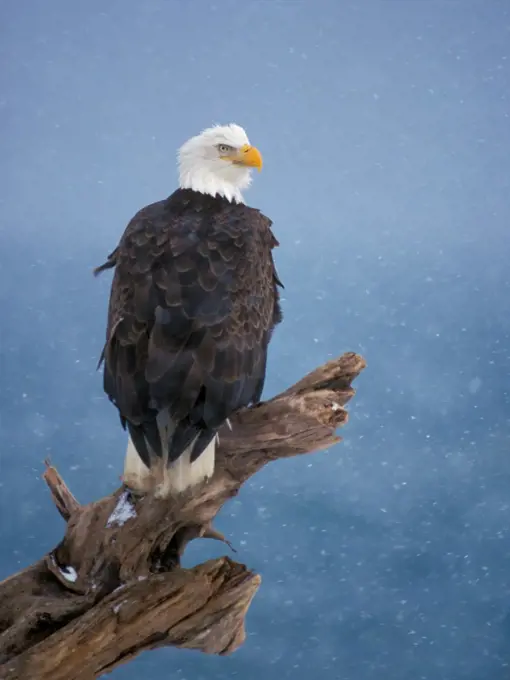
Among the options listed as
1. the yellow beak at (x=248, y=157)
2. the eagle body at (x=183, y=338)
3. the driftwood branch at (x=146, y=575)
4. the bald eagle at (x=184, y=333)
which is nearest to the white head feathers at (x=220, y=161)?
the yellow beak at (x=248, y=157)

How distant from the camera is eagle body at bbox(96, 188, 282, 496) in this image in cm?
305

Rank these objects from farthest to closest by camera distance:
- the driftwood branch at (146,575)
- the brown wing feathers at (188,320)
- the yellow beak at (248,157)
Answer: the yellow beak at (248,157) < the driftwood branch at (146,575) < the brown wing feathers at (188,320)

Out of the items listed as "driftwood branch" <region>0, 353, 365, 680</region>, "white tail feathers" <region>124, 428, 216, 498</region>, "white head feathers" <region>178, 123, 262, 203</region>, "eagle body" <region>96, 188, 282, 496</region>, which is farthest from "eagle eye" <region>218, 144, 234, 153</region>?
"white tail feathers" <region>124, 428, 216, 498</region>

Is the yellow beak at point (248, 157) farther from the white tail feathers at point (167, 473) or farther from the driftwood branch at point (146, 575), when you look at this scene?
the white tail feathers at point (167, 473)

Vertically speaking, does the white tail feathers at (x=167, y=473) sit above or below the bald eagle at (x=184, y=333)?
below

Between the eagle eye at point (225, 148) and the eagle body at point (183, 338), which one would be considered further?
the eagle eye at point (225, 148)

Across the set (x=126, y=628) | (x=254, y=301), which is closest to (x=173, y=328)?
(x=254, y=301)

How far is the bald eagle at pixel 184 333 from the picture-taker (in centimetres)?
305

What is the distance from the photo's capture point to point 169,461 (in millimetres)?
3121

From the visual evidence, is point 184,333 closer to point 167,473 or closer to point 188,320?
point 188,320

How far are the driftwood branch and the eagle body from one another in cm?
19

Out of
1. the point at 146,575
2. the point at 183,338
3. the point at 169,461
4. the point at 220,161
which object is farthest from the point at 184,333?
the point at 220,161

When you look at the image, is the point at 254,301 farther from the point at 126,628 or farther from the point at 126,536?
the point at 126,628

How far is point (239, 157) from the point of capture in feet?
12.9
